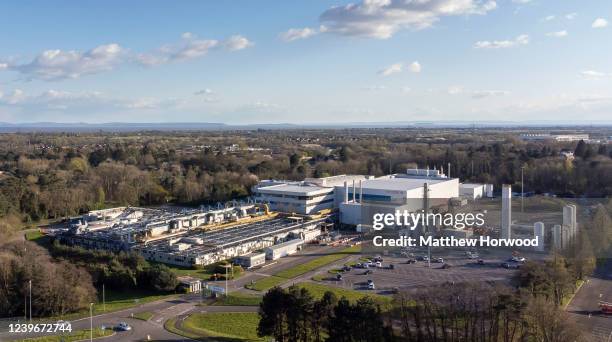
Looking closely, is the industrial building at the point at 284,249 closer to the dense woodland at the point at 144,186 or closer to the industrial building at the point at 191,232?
the industrial building at the point at 191,232

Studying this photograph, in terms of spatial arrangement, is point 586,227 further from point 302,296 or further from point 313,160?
point 313,160

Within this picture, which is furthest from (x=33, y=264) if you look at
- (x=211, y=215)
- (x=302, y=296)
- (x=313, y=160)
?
(x=313, y=160)

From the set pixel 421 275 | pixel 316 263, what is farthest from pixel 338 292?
pixel 316 263

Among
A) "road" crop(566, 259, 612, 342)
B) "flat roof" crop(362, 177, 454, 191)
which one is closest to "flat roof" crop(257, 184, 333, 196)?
"flat roof" crop(362, 177, 454, 191)

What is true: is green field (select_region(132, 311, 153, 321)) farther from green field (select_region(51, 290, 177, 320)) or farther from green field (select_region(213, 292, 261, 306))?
green field (select_region(213, 292, 261, 306))

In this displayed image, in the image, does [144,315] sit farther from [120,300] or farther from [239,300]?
[239,300]

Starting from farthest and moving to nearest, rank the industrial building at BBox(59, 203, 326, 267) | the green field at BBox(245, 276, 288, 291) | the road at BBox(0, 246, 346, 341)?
the industrial building at BBox(59, 203, 326, 267), the green field at BBox(245, 276, 288, 291), the road at BBox(0, 246, 346, 341)

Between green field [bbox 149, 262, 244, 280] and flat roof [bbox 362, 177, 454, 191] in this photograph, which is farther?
flat roof [bbox 362, 177, 454, 191]
